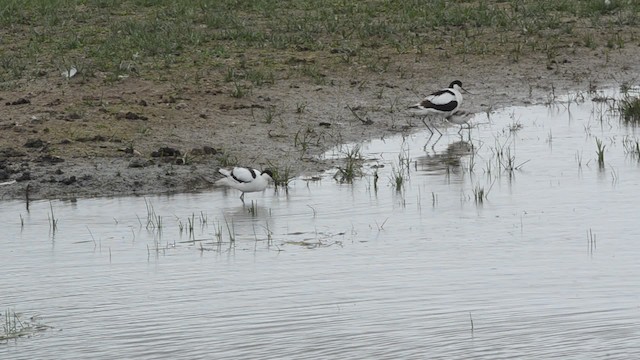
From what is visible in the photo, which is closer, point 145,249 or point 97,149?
point 145,249

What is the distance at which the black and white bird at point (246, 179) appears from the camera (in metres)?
12.4

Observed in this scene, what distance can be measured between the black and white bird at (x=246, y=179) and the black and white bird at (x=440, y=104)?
11.4ft

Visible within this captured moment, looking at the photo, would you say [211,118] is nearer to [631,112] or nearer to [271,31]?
[271,31]

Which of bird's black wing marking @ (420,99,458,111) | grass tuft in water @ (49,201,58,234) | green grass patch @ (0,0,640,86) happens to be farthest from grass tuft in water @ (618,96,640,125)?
grass tuft in water @ (49,201,58,234)

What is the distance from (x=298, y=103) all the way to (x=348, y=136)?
4.06 ft

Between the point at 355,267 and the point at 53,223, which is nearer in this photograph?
the point at 355,267

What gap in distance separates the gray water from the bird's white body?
1.27m

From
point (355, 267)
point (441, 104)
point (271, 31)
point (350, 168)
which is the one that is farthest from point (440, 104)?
point (355, 267)

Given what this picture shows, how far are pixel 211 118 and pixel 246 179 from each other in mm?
3337

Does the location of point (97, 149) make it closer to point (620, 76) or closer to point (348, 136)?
point (348, 136)

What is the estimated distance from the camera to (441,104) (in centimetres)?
1553

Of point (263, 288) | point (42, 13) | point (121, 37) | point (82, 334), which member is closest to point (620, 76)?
point (121, 37)

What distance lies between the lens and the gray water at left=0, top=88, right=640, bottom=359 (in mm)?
8305

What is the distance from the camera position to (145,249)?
1070 cm
